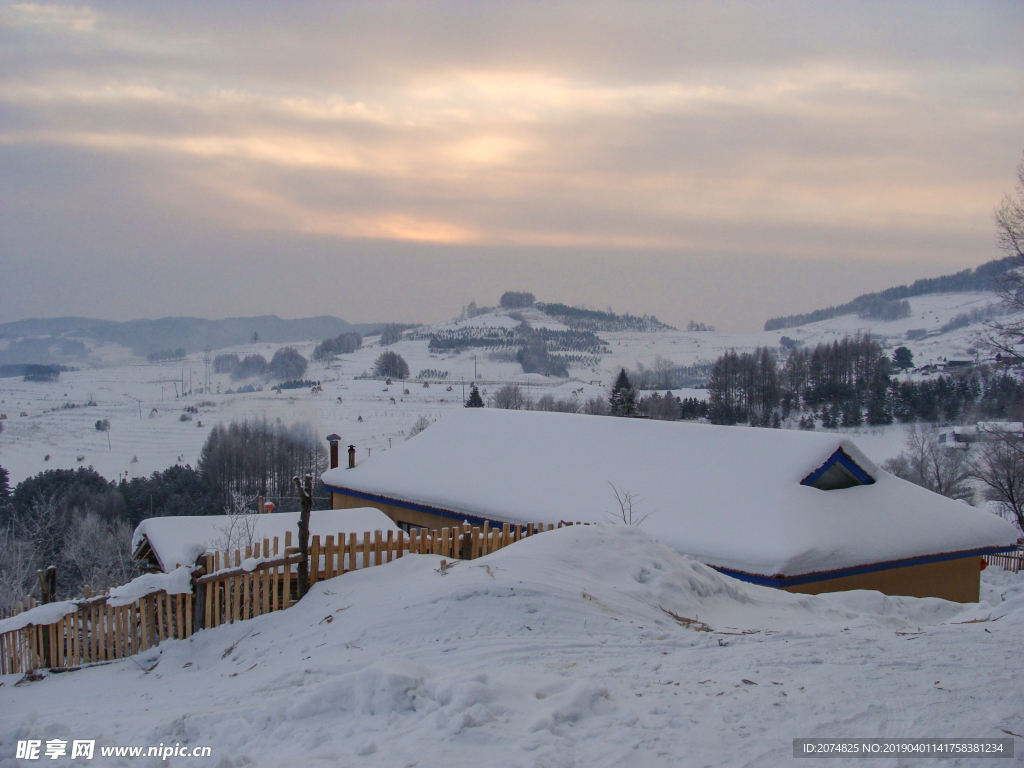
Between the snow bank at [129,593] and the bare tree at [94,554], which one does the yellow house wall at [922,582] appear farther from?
the bare tree at [94,554]

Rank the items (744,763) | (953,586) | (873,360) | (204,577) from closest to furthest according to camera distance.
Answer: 1. (744,763)
2. (204,577)
3. (953,586)
4. (873,360)

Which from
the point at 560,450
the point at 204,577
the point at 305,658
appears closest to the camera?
the point at 305,658

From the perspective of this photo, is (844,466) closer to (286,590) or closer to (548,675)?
(548,675)

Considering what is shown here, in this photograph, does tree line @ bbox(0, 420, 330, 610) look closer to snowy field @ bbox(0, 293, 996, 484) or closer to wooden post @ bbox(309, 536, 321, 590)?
snowy field @ bbox(0, 293, 996, 484)

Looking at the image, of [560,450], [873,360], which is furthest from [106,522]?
[873,360]

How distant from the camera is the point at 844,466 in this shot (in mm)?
14133

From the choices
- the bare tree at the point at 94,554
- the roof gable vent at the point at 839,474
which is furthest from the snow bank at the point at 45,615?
the bare tree at the point at 94,554

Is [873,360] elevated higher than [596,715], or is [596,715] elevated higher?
[873,360]

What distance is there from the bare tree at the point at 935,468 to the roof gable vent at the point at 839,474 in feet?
117

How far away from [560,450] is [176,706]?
13.0 metres

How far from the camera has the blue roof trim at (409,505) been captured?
16.6m

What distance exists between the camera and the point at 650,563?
8469mm

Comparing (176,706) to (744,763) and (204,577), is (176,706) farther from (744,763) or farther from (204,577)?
(744,763)

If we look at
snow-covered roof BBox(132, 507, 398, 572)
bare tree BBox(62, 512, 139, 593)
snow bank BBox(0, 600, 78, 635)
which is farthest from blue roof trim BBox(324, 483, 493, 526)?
bare tree BBox(62, 512, 139, 593)
